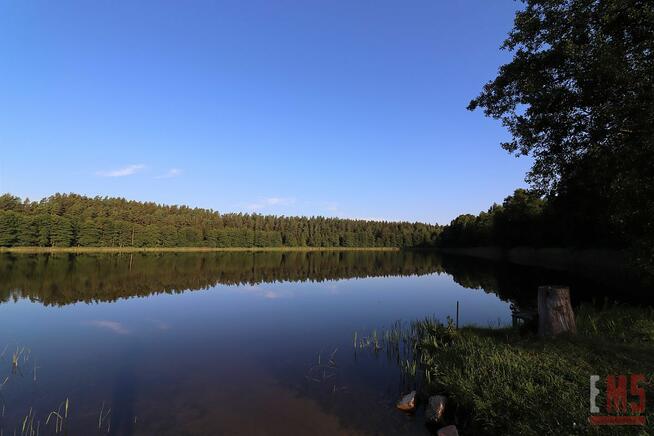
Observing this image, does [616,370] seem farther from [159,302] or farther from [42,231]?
[42,231]

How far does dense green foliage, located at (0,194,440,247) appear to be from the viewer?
10269 centimetres

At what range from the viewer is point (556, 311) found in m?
12.1

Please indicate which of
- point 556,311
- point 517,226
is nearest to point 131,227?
point 517,226

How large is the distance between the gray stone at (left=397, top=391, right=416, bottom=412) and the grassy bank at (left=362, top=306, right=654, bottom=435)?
0.78m

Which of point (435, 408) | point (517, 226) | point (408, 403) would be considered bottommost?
point (408, 403)

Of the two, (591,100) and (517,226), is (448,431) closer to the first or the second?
(591,100)

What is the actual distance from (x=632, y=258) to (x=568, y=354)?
25.5ft

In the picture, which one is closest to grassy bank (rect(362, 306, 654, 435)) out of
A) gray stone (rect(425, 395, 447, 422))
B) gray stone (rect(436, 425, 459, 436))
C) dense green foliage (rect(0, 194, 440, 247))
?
gray stone (rect(425, 395, 447, 422))

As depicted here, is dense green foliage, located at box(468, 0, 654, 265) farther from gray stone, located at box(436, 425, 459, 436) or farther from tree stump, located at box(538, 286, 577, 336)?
gray stone, located at box(436, 425, 459, 436)

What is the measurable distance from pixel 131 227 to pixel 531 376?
435 feet

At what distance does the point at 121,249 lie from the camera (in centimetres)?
11094

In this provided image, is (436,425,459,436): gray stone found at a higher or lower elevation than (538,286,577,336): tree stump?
lower

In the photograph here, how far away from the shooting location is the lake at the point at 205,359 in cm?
1027

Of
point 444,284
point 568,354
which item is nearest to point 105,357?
point 568,354
